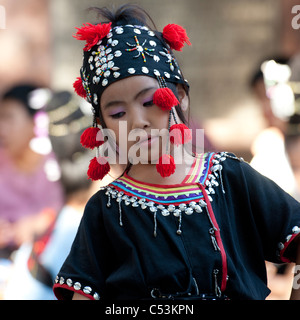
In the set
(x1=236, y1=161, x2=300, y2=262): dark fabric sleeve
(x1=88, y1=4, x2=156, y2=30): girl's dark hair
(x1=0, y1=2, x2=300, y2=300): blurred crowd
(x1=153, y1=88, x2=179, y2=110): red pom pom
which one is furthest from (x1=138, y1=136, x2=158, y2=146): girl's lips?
(x1=0, y1=2, x2=300, y2=300): blurred crowd

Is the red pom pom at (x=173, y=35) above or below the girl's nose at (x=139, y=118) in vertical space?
above

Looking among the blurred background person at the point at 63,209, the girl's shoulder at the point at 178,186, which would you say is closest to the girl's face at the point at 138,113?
the girl's shoulder at the point at 178,186

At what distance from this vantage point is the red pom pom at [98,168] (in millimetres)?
→ 1898

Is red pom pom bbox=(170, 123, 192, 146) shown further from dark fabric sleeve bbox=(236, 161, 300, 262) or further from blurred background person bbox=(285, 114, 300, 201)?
blurred background person bbox=(285, 114, 300, 201)

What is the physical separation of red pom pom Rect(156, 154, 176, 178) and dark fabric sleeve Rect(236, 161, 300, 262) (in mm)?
249

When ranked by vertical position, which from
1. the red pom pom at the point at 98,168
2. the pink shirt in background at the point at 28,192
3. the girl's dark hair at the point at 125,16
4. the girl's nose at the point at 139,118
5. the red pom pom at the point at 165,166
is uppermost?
the girl's dark hair at the point at 125,16

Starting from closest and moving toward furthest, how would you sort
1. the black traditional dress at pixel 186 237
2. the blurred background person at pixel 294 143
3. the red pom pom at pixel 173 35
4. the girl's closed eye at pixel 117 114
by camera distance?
the black traditional dress at pixel 186 237
the girl's closed eye at pixel 117 114
the red pom pom at pixel 173 35
the blurred background person at pixel 294 143

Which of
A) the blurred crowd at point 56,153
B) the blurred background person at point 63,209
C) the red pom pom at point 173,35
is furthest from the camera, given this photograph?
the blurred crowd at point 56,153

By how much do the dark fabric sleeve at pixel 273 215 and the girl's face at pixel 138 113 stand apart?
0.33 m

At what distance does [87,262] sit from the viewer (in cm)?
176

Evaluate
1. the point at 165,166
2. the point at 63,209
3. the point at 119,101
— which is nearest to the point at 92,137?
the point at 119,101

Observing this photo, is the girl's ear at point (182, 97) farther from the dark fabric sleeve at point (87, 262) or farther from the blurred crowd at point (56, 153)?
the blurred crowd at point (56, 153)
